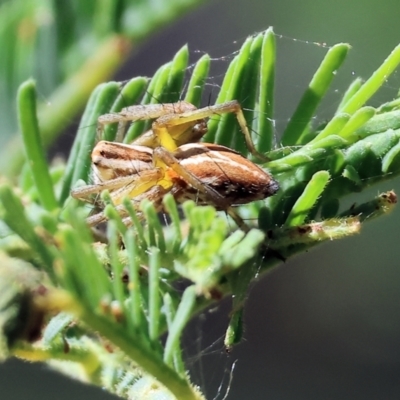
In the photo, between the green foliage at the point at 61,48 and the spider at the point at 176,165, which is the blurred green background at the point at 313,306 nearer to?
the green foliage at the point at 61,48

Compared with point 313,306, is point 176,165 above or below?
above

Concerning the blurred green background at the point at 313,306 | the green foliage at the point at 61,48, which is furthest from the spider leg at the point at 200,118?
the blurred green background at the point at 313,306

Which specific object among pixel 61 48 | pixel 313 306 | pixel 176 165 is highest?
pixel 61 48

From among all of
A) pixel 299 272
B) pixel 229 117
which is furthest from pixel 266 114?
pixel 299 272

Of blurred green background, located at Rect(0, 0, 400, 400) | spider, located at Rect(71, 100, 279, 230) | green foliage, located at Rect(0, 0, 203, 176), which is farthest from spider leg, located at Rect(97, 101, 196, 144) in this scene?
blurred green background, located at Rect(0, 0, 400, 400)

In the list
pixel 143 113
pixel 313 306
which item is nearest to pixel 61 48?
pixel 143 113

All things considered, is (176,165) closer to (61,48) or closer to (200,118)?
(200,118)

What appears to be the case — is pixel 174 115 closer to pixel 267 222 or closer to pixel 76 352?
pixel 267 222
